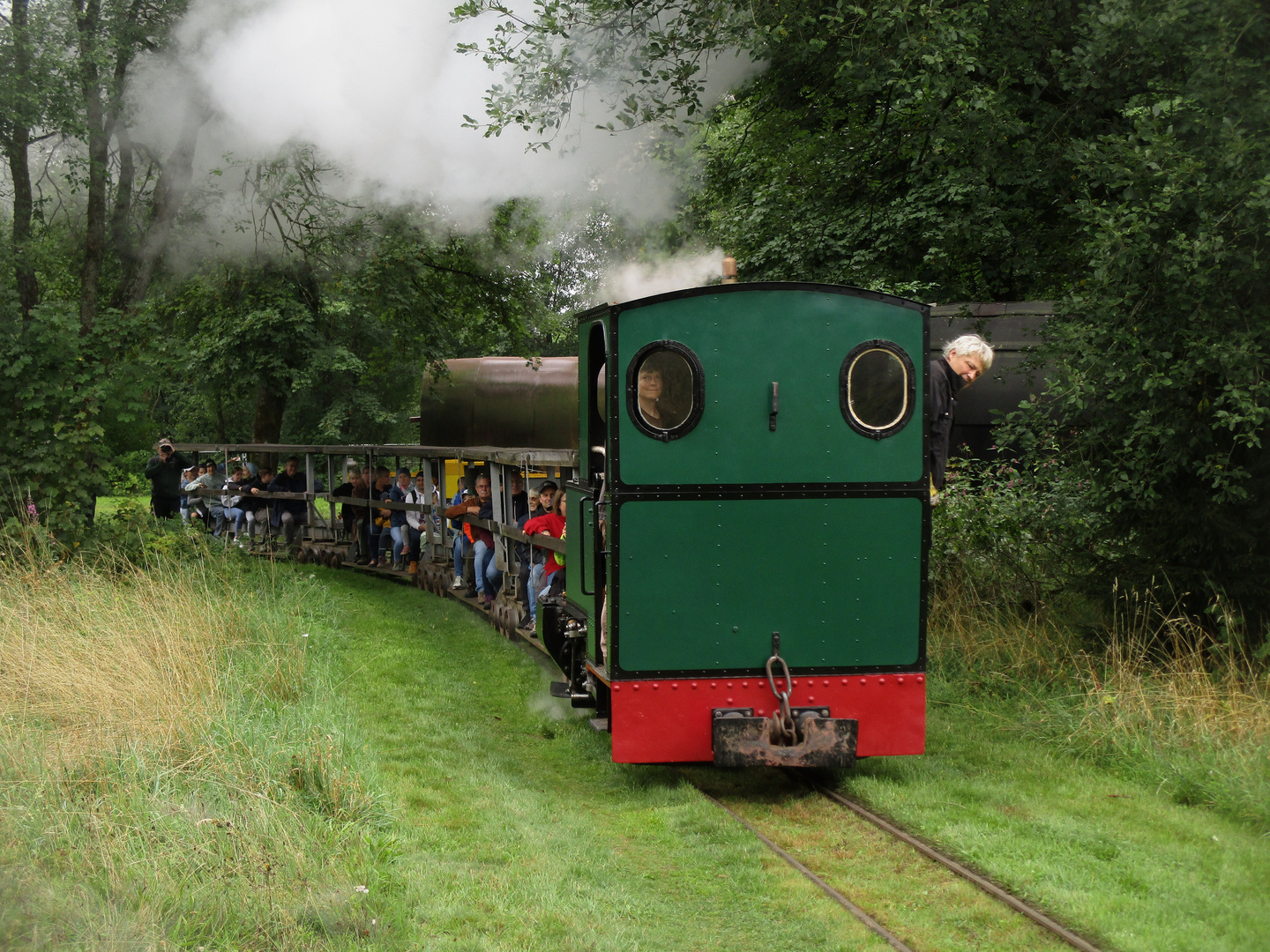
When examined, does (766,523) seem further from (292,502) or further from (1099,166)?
(292,502)

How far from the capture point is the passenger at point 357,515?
16.9m

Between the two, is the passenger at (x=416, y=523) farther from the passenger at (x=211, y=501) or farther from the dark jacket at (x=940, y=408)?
the dark jacket at (x=940, y=408)

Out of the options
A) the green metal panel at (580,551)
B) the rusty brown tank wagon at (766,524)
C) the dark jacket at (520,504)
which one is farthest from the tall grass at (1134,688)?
the dark jacket at (520,504)

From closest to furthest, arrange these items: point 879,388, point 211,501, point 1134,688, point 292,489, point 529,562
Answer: point 879,388
point 1134,688
point 529,562
point 292,489
point 211,501

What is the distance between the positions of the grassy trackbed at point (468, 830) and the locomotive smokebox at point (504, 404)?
312 inches

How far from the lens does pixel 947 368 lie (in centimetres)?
622

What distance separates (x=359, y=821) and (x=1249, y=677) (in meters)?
4.98

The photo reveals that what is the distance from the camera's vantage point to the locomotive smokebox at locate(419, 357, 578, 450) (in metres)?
15.5

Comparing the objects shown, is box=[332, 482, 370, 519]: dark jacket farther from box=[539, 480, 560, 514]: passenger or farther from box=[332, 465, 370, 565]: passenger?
box=[539, 480, 560, 514]: passenger

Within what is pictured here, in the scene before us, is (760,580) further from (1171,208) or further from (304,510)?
(304,510)

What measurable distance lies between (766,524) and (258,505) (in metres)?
14.6

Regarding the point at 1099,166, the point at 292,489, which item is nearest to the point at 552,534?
the point at 1099,166

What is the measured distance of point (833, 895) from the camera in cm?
472

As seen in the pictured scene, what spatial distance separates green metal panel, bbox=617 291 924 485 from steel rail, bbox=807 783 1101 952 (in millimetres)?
1657
